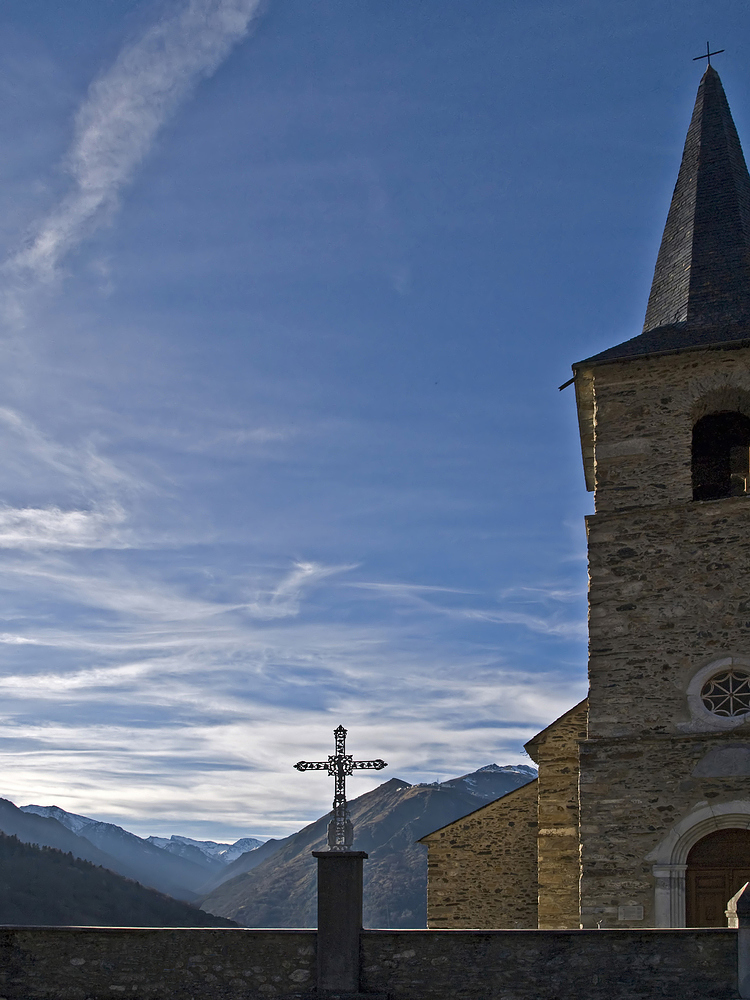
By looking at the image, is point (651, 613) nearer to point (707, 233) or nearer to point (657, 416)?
point (657, 416)

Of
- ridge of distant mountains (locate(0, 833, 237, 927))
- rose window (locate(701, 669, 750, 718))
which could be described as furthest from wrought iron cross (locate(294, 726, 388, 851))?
ridge of distant mountains (locate(0, 833, 237, 927))

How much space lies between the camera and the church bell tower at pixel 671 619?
1362cm

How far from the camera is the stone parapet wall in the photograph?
401 inches

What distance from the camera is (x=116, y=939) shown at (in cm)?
1098

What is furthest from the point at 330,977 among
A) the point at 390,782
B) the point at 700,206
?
the point at 390,782

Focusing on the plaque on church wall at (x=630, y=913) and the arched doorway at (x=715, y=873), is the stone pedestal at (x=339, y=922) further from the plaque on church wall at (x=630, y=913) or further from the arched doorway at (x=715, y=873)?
the arched doorway at (x=715, y=873)

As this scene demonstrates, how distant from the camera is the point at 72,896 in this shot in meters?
79.9

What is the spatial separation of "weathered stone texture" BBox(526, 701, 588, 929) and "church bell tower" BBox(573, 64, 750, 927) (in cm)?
348

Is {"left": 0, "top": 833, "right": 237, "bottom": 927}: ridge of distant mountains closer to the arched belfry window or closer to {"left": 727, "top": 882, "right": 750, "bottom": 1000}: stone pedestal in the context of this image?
the arched belfry window

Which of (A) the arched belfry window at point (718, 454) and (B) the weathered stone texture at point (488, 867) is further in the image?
(B) the weathered stone texture at point (488, 867)

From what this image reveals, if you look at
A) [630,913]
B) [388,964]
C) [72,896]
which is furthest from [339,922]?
[72,896]

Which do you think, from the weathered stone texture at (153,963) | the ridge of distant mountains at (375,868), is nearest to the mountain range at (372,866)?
the ridge of distant mountains at (375,868)

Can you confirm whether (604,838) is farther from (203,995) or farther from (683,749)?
(203,995)

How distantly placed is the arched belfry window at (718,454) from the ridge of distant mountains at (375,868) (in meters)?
66.4
